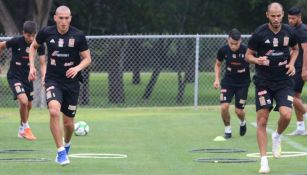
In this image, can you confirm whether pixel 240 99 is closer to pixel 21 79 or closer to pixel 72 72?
pixel 21 79

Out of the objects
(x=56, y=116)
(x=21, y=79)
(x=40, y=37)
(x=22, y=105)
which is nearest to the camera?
(x=56, y=116)

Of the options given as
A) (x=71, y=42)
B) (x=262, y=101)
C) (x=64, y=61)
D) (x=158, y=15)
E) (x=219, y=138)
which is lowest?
(x=219, y=138)

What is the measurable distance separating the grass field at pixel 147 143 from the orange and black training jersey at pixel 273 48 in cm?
121

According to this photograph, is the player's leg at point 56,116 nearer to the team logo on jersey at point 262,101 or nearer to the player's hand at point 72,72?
the player's hand at point 72,72

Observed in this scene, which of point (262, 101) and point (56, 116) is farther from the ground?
point (262, 101)

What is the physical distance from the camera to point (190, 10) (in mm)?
34812

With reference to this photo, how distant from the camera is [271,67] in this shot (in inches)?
443

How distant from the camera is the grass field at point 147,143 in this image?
11.1 m

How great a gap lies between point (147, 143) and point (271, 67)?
4.26 meters

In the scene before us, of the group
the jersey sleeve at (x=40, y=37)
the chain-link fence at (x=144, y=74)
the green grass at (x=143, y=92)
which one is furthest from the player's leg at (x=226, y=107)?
the chain-link fence at (x=144, y=74)

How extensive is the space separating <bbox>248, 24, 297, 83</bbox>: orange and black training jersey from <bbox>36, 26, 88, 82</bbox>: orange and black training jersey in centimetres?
238

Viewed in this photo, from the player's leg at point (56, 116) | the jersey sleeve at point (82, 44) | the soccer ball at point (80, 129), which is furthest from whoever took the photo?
the soccer ball at point (80, 129)

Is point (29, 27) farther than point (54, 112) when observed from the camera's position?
Yes

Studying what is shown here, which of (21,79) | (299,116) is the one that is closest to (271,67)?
(299,116)
